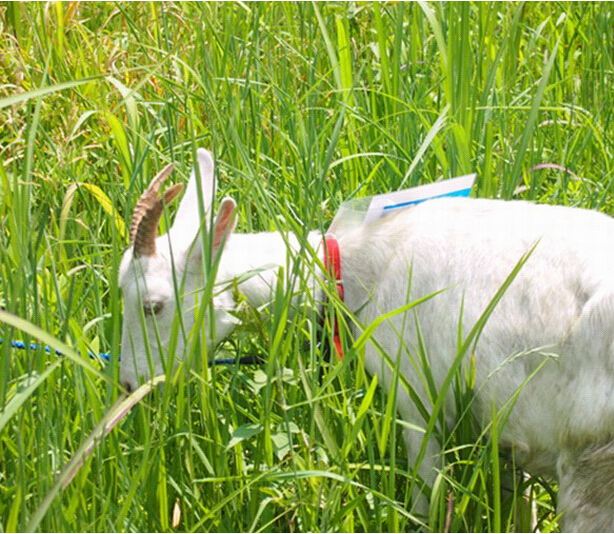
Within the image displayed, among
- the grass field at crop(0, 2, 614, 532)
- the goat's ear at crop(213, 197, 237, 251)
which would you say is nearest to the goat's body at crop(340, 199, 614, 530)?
the grass field at crop(0, 2, 614, 532)

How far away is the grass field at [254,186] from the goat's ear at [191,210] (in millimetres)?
108

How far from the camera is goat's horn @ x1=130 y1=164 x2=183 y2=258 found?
295 cm

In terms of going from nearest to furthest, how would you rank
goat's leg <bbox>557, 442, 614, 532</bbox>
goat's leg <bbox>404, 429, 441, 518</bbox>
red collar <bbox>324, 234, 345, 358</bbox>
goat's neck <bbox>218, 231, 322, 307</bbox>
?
goat's leg <bbox>557, 442, 614, 532</bbox> → goat's leg <bbox>404, 429, 441, 518</bbox> → red collar <bbox>324, 234, 345, 358</bbox> → goat's neck <bbox>218, 231, 322, 307</bbox>

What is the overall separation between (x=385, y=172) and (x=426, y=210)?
0.69 meters

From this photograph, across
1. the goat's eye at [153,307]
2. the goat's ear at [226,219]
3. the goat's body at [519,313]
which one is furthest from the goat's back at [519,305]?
the goat's eye at [153,307]

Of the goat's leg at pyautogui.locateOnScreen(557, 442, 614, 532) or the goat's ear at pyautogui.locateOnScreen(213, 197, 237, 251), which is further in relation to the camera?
the goat's ear at pyautogui.locateOnScreen(213, 197, 237, 251)

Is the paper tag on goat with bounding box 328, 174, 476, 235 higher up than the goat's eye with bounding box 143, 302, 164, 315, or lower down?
higher up

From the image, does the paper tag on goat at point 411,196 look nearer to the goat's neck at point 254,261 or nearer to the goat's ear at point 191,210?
the goat's neck at point 254,261

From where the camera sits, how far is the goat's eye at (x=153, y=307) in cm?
312

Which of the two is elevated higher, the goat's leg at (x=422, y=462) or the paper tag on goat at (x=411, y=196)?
the paper tag on goat at (x=411, y=196)

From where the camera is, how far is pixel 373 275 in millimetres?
3105

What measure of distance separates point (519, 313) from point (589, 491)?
428 mm

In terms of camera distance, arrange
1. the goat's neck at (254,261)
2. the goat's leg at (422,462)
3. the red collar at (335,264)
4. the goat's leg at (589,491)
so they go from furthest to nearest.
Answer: the goat's neck at (254,261)
the red collar at (335,264)
the goat's leg at (422,462)
the goat's leg at (589,491)

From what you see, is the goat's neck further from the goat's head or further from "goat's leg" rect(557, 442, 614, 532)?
"goat's leg" rect(557, 442, 614, 532)
